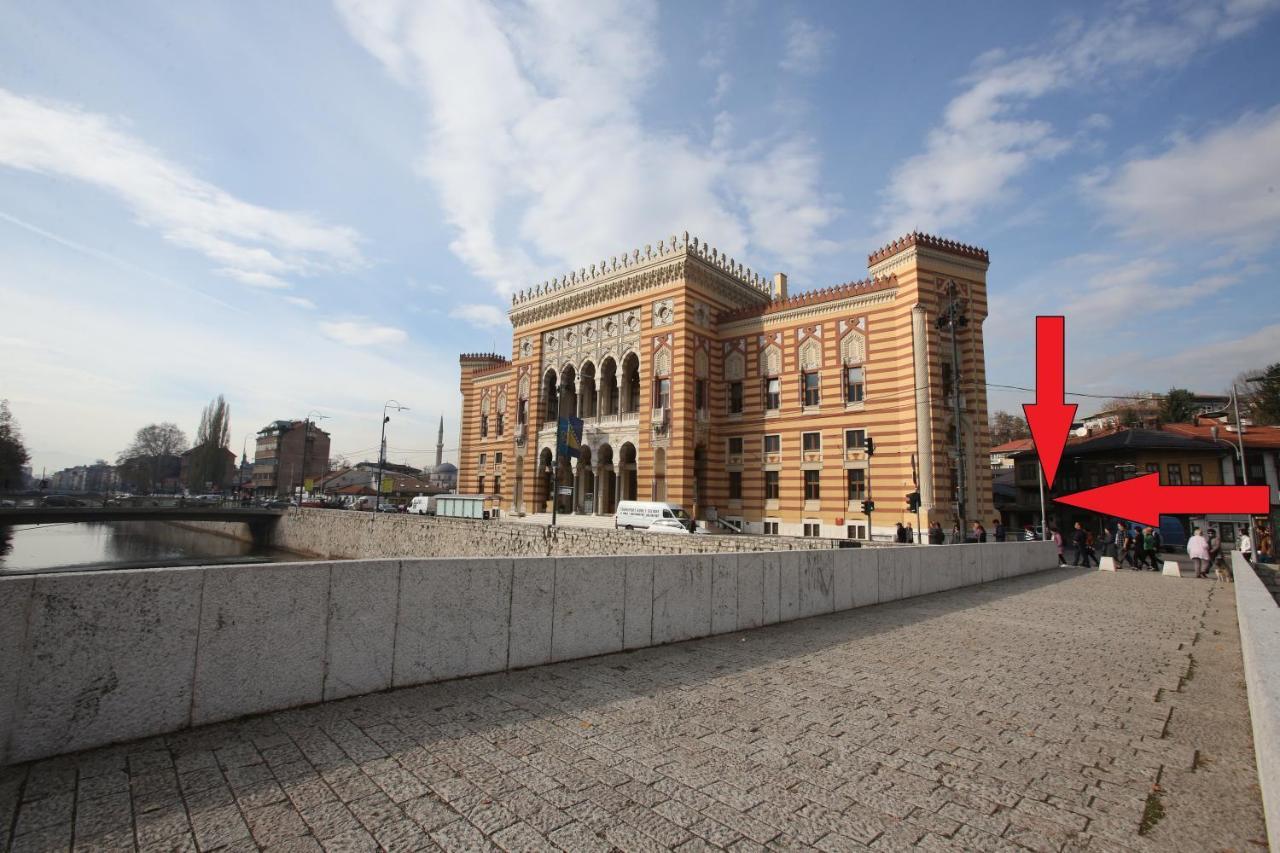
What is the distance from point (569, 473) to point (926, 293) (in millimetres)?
23346

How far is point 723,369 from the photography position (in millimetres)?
34281

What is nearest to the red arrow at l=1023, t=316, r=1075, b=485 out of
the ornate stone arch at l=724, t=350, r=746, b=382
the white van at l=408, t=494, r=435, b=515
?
the ornate stone arch at l=724, t=350, r=746, b=382

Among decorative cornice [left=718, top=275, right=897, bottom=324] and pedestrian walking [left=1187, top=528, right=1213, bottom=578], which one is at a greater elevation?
decorative cornice [left=718, top=275, right=897, bottom=324]

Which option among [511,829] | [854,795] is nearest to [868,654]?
[854,795]

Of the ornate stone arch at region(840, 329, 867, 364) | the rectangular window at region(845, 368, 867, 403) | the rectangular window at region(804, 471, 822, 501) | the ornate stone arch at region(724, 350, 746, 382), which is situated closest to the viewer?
the ornate stone arch at region(840, 329, 867, 364)

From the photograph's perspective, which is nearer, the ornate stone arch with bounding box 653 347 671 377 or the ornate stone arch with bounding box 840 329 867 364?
the ornate stone arch with bounding box 840 329 867 364

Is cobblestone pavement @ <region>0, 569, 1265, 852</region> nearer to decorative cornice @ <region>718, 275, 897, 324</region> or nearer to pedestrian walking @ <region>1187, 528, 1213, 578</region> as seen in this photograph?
pedestrian walking @ <region>1187, 528, 1213, 578</region>

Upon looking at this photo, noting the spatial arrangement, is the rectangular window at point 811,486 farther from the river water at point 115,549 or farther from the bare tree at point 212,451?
the bare tree at point 212,451

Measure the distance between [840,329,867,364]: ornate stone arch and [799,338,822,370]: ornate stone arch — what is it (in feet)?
4.07

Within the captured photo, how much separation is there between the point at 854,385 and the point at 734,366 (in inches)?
279

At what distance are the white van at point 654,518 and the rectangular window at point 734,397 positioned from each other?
8.19 metres

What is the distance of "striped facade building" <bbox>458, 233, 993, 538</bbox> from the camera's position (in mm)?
27188

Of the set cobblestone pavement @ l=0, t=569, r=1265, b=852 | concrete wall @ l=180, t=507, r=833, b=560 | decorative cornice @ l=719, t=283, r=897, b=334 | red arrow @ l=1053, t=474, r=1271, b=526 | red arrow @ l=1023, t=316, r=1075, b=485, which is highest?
decorative cornice @ l=719, t=283, r=897, b=334

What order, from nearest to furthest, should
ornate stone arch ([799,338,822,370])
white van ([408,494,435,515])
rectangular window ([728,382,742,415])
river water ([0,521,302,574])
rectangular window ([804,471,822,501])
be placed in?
1. rectangular window ([804,471,822,501])
2. ornate stone arch ([799,338,822,370])
3. rectangular window ([728,382,742,415])
4. river water ([0,521,302,574])
5. white van ([408,494,435,515])
